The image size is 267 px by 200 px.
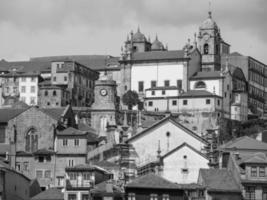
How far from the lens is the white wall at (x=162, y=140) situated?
104m

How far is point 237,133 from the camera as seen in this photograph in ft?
548

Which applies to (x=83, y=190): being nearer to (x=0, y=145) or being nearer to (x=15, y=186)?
(x=15, y=186)

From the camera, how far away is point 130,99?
188125 mm

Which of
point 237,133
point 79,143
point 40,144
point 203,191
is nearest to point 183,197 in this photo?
point 203,191

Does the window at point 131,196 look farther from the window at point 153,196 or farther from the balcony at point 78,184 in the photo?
the balcony at point 78,184

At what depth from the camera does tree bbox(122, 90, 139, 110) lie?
187m

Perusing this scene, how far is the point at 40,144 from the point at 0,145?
4.45 m

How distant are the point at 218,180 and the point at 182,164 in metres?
9.72

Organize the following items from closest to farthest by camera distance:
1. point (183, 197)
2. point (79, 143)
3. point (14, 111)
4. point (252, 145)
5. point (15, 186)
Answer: point (183, 197), point (15, 186), point (252, 145), point (79, 143), point (14, 111)

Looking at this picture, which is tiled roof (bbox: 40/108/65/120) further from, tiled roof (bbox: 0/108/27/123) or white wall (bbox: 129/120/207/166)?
white wall (bbox: 129/120/207/166)

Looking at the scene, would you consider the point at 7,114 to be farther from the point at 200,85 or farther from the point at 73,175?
the point at 200,85

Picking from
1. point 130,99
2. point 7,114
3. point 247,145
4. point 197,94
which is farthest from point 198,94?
point 247,145

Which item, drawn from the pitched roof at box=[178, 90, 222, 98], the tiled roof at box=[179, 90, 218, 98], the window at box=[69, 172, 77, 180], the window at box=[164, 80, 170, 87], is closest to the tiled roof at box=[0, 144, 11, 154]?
the window at box=[69, 172, 77, 180]

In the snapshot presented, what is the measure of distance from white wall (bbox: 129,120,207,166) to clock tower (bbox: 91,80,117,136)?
50.1 meters
